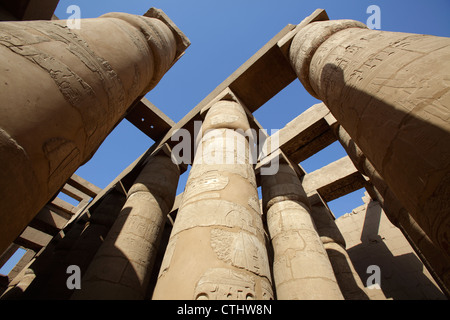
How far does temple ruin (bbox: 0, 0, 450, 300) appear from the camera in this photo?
1572 millimetres

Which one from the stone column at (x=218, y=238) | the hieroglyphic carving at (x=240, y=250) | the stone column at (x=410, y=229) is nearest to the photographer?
the stone column at (x=218, y=238)

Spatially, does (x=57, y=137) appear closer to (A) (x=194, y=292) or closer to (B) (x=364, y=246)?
(A) (x=194, y=292)

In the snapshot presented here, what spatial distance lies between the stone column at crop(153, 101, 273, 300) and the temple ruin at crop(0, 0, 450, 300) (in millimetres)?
17

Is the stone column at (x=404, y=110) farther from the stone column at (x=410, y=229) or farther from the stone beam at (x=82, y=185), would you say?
the stone beam at (x=82, y=185)

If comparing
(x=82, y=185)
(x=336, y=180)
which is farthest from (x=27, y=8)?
(x=82, y=185)

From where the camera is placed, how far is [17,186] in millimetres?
1567

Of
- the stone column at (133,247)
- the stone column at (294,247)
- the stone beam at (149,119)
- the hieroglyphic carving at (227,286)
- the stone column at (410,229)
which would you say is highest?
the stone beam at (149,119)

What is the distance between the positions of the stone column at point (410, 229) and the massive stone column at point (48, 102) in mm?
4085

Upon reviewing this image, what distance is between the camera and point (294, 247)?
4.21 m

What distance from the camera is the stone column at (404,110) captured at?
4.56 ft

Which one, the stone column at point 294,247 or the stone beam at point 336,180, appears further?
the stone beam at point 336,180

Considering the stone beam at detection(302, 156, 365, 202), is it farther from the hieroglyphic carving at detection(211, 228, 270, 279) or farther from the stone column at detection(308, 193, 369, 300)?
the hieroglyphic carving at detection(211, 228, 270, 279)

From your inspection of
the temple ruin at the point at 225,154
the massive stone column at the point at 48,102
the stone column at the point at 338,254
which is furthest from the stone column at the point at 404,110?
the stone column at the point at 338,254
